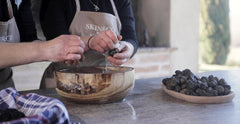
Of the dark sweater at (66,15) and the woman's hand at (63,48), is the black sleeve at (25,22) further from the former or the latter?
the woman's hand at (63,48)

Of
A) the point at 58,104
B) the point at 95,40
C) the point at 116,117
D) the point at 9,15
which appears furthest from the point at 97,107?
the point at 9,15

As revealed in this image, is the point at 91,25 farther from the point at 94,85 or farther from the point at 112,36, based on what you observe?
the point at 94,85

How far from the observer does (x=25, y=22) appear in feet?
4.42

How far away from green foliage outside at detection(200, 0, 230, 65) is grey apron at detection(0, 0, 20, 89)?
4189 millimetres

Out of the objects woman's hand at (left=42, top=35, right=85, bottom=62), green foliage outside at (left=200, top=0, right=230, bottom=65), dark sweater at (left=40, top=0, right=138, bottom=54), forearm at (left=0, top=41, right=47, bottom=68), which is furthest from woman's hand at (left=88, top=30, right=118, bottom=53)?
green foliage outside at (left=200, top=0, right=230, bottom=65)

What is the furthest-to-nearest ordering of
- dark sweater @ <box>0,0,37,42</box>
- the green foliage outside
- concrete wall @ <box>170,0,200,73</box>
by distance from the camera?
the green foliage outside < concrete wall @ <box>170,0,200,73</box> < dark sweater @ <box>0,0,37,42</box>

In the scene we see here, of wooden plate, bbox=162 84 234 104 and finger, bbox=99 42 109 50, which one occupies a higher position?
finger, bbox=99 42 109 50

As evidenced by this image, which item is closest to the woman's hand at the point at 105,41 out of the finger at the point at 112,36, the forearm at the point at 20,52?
the finger at the point at 112,36

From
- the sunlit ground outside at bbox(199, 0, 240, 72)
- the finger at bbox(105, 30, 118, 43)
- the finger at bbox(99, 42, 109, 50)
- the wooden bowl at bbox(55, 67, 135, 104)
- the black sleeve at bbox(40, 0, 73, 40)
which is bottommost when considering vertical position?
the sunlit ground outside at bbox(199, 0, 240, 72)

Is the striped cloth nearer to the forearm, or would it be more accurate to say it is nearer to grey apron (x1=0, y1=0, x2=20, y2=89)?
the forearm

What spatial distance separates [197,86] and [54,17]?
0.76 metres

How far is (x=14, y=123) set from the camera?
1.75ft

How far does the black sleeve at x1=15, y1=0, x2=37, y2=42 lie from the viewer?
1.32 meters

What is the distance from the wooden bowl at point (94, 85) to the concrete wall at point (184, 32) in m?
1.90
